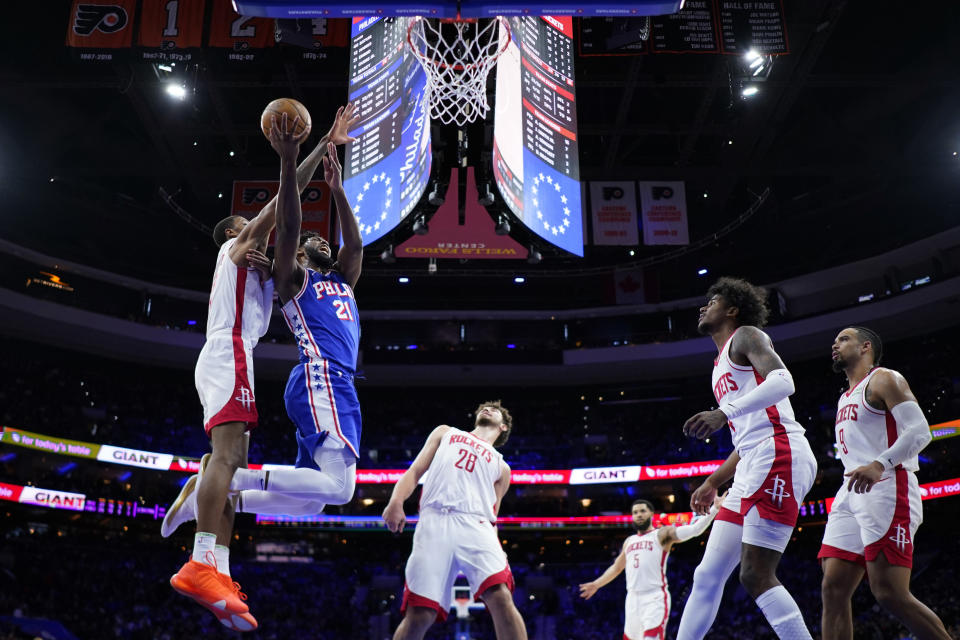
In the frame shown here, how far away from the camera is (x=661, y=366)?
29156mm

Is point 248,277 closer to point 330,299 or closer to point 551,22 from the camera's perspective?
point 330,299

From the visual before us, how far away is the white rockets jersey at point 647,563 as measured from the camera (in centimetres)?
860

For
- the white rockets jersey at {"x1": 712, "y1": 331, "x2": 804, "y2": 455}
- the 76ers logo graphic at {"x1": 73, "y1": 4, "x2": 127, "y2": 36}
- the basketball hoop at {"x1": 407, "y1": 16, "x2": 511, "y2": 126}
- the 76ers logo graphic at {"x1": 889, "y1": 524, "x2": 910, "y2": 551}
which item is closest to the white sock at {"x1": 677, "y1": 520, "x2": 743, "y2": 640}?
the white rockets jersey at {"x1": 712, "y1": 331, "x2": 804, "y2": 455}

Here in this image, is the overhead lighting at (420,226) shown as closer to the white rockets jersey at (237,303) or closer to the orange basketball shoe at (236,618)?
the white rockets jersey at (237,303)

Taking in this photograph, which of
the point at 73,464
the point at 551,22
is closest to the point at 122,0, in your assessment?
the point at 551,22

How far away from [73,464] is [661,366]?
67.3 feet

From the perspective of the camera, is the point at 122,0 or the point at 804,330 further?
the point at 804,330

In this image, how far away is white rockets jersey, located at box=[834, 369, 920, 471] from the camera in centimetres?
527

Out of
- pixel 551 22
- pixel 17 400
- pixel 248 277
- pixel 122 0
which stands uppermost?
pixel 122 0

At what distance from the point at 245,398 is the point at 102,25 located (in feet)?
31.7

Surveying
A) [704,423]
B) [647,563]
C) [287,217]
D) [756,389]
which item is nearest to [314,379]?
[287,217]

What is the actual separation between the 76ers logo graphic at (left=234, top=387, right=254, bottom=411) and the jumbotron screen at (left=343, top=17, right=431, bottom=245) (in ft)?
18.0

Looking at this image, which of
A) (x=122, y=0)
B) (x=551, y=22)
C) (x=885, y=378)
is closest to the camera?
(x=885, y=378)

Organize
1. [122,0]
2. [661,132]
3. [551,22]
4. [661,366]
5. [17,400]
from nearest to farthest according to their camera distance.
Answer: [551,22] < [122,0] < [661,132] < [17,400] < [661,366]
